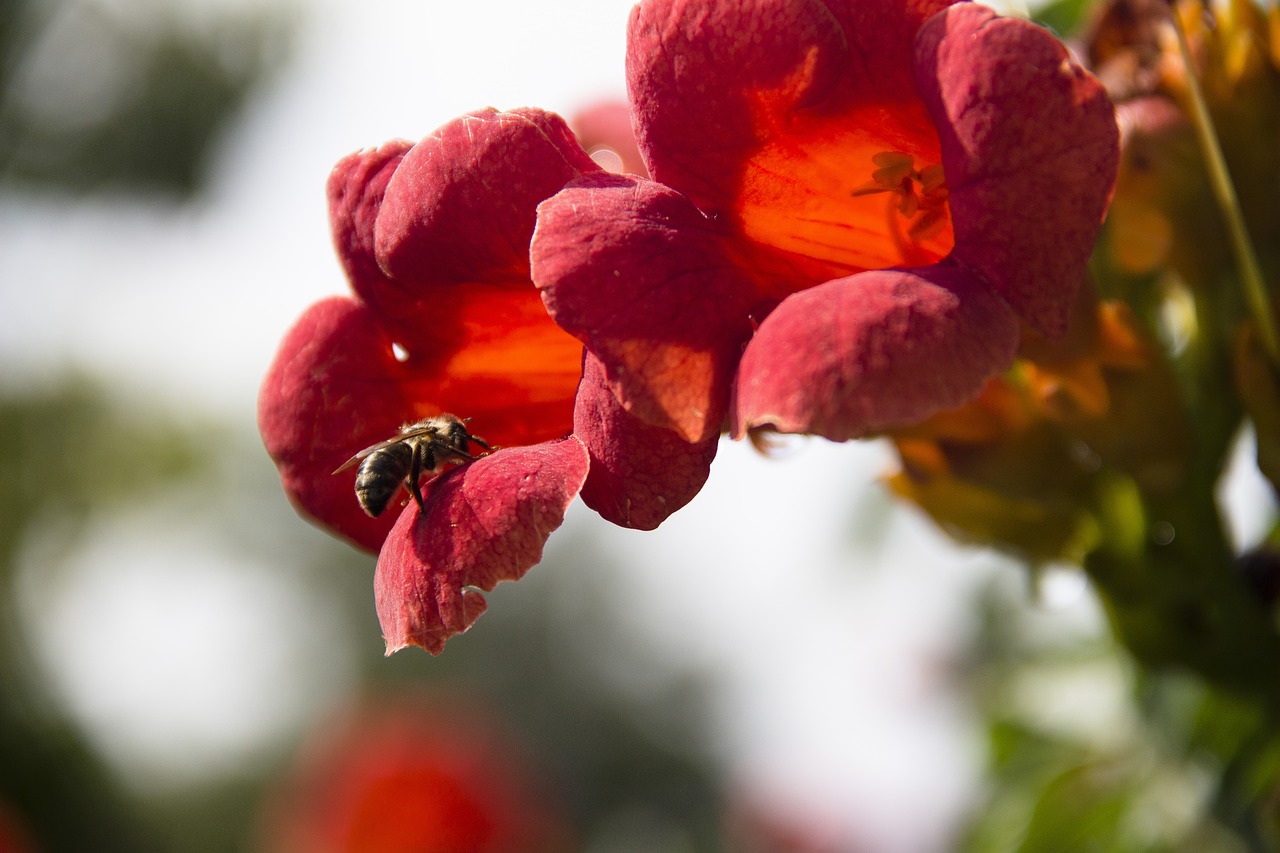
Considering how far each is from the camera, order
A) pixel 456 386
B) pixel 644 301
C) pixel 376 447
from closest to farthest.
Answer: pixel 644 301 < pixel 376 447 < pixel 456 386

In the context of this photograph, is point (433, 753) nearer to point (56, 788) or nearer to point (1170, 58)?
point (1170, 58)

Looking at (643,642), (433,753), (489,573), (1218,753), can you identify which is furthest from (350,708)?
(643,642)

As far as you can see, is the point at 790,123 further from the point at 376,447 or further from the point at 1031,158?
the point at 376,447

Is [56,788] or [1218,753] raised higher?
[1218,753]

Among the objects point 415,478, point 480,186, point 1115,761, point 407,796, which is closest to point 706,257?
point 480,186

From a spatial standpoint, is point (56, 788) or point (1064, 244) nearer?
point (1064, 244)
